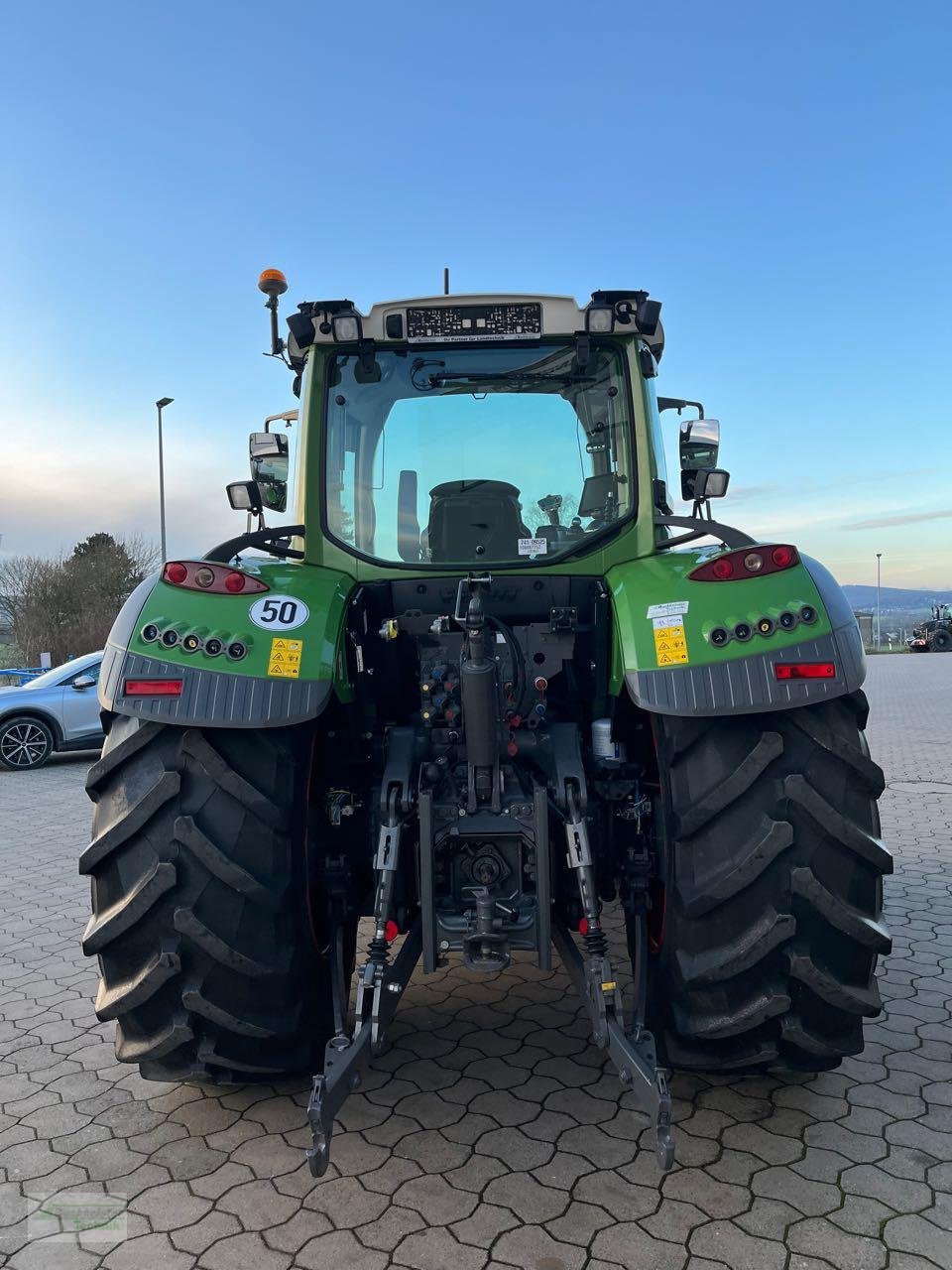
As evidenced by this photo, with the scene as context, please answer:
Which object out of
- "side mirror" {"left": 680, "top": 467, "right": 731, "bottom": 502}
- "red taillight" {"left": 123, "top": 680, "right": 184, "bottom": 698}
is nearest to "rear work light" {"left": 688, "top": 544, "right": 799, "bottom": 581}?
"side mirror" {"left": 680, "top": 467, "right": 731, "bottom": 502}

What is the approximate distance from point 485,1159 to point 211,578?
197cm

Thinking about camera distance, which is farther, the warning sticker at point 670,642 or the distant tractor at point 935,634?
the distant tractor at point 935,634

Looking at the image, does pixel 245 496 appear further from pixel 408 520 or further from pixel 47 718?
Answer: pixel 47 718

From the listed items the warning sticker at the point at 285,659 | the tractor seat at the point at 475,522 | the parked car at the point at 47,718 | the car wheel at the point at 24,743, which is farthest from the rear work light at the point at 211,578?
the car wheel at the point at 24,743

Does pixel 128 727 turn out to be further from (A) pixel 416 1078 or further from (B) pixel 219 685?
(A) pixel 416 1078

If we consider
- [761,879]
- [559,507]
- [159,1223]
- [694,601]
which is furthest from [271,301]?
[159,1223]

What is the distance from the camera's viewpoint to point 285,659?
111 inches

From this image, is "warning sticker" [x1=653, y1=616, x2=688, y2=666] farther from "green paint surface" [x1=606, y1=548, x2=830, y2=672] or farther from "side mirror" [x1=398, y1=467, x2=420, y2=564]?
"side mirror" [x1=398, y1=467, x2=420, y2=564]

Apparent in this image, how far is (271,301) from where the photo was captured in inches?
160

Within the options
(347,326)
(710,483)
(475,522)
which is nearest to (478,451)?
(475,522)

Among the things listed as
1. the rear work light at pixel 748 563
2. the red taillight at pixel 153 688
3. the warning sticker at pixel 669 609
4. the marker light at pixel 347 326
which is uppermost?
the marker light at pixel 347 326

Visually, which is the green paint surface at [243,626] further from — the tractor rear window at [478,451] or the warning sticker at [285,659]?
the tractor rear window at [478,451]

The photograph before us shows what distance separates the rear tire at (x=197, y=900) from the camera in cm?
270

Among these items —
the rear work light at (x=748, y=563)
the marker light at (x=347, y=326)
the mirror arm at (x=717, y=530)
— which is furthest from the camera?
the marker light at (x=347, y=326)
